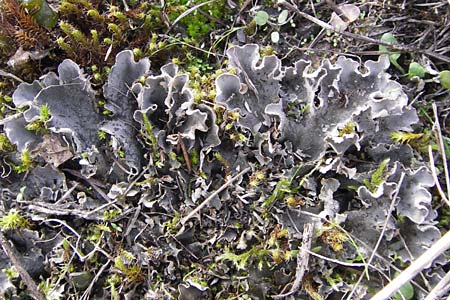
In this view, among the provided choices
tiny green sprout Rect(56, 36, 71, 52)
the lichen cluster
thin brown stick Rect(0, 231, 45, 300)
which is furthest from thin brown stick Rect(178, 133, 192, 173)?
thin brown stick Rect(0, 231, 45, 300)

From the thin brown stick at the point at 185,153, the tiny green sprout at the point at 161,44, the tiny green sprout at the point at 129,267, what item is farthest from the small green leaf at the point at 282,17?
the tiny green sprout at the point at 129,267

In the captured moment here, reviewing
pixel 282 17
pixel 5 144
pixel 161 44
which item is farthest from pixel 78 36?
pixel 282 17

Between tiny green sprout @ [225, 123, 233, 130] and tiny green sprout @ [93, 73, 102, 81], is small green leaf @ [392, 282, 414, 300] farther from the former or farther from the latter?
tiny green sprout @ [93, 73, 102, 81]

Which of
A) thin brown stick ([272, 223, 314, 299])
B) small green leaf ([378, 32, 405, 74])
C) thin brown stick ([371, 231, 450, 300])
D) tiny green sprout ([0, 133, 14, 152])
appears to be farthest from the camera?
small green leaf ([378, 32, 405, 74])

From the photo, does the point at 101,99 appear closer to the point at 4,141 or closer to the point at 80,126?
the point at 80,126

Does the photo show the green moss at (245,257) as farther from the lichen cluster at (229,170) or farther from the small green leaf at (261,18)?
the small green leaf at (261,18)

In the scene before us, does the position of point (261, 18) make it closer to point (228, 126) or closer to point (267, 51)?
point (267, 51)
